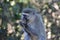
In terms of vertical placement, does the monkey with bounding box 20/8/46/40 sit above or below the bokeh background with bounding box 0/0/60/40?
above

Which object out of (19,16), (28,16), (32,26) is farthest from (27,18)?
(19,16)

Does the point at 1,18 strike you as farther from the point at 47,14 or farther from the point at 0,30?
the point at 47,14

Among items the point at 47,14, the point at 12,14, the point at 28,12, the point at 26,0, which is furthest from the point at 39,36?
the point at 47,14

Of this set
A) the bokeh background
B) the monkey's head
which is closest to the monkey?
the monkey's head

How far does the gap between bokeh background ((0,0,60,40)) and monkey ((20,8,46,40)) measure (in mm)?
1155

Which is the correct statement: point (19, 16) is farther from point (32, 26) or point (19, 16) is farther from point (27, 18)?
point (27, 18)

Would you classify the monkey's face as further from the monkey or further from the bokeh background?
the bokeh background

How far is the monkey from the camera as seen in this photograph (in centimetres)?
445

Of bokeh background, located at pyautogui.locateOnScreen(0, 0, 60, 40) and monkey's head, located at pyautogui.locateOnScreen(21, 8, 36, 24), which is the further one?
bokeh background, located at pyautogui.locateOnScreen(0, 0, 60, 40)

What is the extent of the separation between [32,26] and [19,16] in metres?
1.71

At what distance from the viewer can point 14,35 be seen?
689cm

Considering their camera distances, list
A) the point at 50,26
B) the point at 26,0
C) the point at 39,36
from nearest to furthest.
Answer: the point at 39,36
the point at 26,0
the point at 50,26

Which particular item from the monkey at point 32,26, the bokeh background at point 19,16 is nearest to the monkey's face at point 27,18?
the monkey at point 32,26

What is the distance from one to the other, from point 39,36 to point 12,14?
1.86 meters
